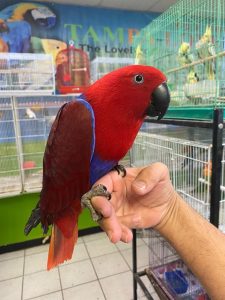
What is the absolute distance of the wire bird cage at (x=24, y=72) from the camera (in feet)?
5.22

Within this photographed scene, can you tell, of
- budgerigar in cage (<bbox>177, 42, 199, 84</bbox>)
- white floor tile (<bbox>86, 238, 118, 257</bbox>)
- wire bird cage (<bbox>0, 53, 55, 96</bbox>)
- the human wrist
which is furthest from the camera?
white floor tile (<bbox>86, 238, 118, 257</bbox>)

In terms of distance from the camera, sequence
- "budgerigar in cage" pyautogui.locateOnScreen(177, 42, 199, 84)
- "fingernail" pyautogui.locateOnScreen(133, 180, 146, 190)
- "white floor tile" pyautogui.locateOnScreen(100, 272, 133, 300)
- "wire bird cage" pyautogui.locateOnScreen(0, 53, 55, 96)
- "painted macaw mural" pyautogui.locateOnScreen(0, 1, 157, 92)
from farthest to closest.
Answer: "painted macaw mural" pyautogui.locateOnScreen(0, 1, 157, 92) < "wire bird cage" pyautogui.locateOnScreen(0, 53, 55, 96) < "white floor tile" pyautogui.locateOnScreen(100, 272, 133, 300) < "budgerigar in cage" pyautogui.locateOnScreen(177, 42, 199, 84) < "fingernail" pyautogui.locateOnScreen(133, 180, 146, 190)

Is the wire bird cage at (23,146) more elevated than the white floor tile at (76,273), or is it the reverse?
the wire bird cage at (23,146)

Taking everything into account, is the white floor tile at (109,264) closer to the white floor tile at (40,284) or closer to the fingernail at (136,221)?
the white floor tile at (40,284)

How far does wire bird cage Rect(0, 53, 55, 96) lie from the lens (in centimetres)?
159

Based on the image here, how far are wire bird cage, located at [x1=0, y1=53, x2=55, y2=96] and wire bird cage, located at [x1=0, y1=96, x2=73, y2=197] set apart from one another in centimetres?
10

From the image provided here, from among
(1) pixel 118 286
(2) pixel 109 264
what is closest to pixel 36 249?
(2) pixel 109 264

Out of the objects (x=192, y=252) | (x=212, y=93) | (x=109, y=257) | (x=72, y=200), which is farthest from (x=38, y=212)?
(x=109, y=257)

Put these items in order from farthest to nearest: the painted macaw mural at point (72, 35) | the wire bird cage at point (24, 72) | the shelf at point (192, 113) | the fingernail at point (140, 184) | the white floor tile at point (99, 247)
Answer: the painted macaw mural at point (72, 35), the white floor tile at point (99, 247), the wire bird cage at point (24, 72), the shelf at point (192, 113), the fingernail at point (140, 184)

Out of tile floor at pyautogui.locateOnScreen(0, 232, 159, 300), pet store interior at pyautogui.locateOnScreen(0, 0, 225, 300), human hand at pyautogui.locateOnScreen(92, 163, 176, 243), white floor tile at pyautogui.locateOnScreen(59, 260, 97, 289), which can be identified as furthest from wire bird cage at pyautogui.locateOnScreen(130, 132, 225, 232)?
white floor tile at pyautogui.locateOnScreen(59, 260, 97, 289)

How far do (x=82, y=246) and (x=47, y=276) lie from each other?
373mm

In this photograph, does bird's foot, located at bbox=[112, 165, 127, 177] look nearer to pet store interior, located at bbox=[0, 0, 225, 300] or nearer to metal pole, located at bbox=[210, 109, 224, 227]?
pet store interior, located at bbox=[0, 0, 225, 300]

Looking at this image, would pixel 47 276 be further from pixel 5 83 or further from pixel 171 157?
pixel 5 83

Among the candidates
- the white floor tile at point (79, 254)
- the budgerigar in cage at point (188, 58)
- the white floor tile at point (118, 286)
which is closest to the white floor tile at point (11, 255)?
the white floor tile at point (79, 254)
